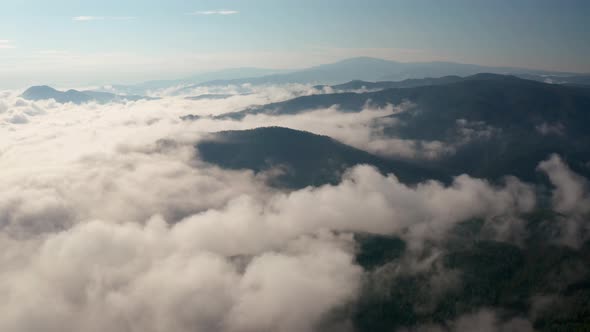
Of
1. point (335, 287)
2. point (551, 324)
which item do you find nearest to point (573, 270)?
point (551, 324)

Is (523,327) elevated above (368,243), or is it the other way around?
(368,243)

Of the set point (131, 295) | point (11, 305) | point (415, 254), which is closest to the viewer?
point (11, 305)

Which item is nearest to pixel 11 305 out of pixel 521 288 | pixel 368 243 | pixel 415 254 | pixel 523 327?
pixel 368 243

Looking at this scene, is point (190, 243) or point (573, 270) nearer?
point (573, 270)

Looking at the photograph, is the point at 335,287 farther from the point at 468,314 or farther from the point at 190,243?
the point at 190,243

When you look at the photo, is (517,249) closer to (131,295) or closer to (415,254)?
(415,254)

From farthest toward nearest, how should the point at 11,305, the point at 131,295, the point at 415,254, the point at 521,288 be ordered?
1. the point at 415,254
2. the point at 521,288
3. the point at 131,295
4. the point at 11,305

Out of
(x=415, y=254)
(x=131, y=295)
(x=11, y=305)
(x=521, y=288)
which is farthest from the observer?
(x=415, y=254)

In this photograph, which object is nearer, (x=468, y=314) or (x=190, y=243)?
(x=468, y=314)

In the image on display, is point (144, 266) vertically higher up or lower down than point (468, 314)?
higher up
